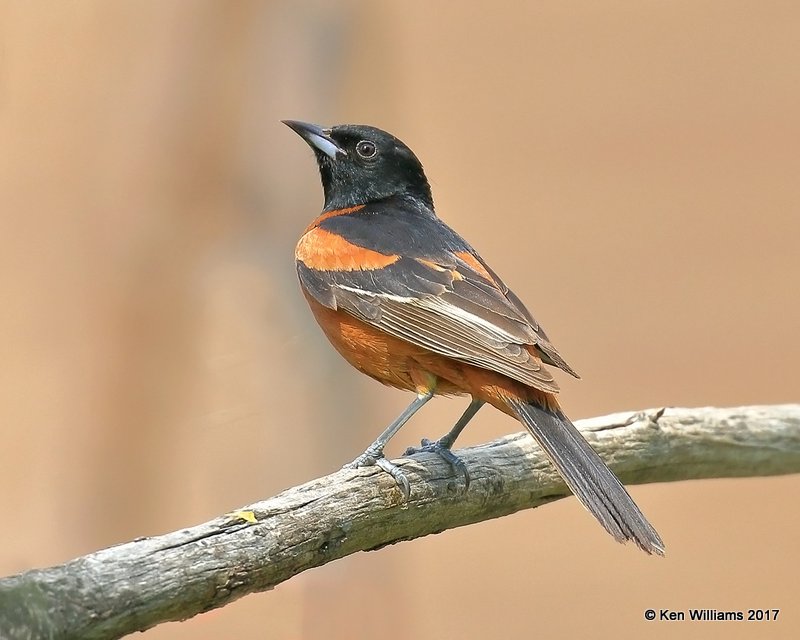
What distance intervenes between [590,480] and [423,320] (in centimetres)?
84

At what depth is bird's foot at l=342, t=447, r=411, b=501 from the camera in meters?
2.97

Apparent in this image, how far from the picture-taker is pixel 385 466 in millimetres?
3010

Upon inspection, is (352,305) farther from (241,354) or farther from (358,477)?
(241,354)

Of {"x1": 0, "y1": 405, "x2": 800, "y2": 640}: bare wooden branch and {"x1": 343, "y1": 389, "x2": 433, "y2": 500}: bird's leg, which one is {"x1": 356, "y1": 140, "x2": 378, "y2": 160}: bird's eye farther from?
{"x1": 0, "y1": 405, "x2": 800, "y2": 640}: bare wooden branch

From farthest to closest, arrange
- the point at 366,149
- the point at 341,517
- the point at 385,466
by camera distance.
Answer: the point at 366,149, the point at 385,466, the point at 341,517

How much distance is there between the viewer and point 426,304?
3.35 m

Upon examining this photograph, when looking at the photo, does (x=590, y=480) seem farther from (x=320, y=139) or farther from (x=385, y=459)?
(x=320, y=139)

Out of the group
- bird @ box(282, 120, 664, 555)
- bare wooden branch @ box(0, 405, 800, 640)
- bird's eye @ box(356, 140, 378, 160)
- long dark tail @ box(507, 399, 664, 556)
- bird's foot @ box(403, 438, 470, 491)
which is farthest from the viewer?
bird's eye @ box(356, 140, 378, 160)

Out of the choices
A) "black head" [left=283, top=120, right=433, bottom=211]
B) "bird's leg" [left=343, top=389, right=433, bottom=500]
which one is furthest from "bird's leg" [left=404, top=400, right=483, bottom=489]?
"black head" [left=283, top=120, right=433, bottom=211]

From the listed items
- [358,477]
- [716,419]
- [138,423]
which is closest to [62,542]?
[138,423]

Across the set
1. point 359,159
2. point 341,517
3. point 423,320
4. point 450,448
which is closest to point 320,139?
point 359,159

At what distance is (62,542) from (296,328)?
202 cm

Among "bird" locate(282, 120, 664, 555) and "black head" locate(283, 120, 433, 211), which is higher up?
"black head" locate(283, 120, 433, 211)

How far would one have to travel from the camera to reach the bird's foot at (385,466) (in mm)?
2973
